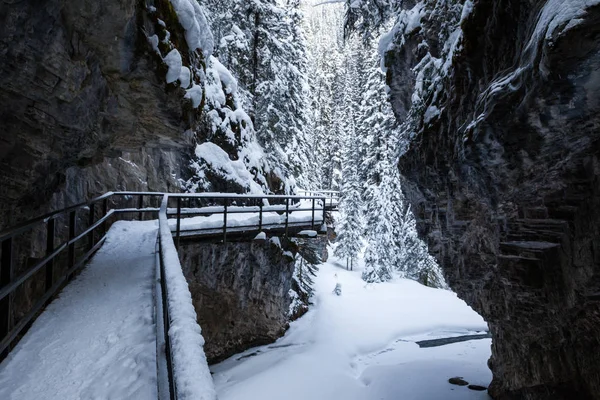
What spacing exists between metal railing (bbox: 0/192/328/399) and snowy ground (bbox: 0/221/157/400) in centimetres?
22

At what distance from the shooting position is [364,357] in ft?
48.7

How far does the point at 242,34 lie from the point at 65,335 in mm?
18320

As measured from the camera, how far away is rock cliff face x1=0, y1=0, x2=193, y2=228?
4.36 meters

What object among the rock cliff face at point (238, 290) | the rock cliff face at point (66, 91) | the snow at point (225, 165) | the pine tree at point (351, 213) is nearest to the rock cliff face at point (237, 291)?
the rock cliff face at point (238, 290)

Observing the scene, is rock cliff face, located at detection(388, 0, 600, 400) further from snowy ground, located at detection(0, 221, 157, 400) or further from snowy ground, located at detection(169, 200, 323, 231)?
snowy ground, located at detection(0, 221, 157, 400)

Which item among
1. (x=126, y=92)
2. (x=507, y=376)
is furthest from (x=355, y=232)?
(x=126, y=92)

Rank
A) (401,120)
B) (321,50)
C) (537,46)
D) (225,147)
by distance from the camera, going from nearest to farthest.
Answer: (537,46) → (401,120) → (225,147) → (321,50)

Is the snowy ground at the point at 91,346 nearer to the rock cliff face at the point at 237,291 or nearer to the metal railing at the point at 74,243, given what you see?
the metal railing at the point at 74,243

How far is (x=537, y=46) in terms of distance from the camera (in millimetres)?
4434

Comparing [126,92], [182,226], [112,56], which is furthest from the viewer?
[182,226]

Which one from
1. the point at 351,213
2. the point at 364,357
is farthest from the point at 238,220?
the point at 351,213

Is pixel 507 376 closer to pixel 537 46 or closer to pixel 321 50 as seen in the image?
pixel 537 46

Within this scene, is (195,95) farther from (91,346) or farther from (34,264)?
(91,346)

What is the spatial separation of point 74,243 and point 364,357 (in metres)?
12.6
